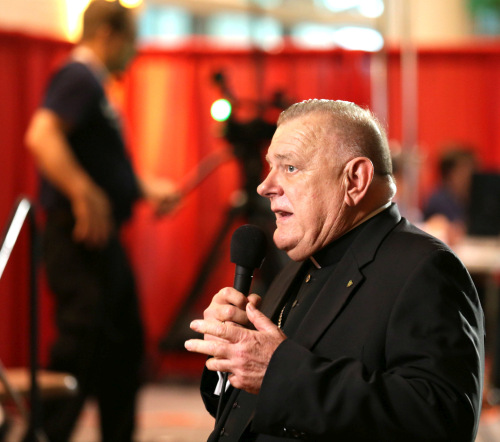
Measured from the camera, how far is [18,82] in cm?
445

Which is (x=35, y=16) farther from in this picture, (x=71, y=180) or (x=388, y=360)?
(x=388, y=360)

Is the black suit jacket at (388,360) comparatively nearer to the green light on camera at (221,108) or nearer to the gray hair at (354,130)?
the gray hair at (354,130)

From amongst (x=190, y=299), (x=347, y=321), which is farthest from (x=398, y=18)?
(x=347, y=321)

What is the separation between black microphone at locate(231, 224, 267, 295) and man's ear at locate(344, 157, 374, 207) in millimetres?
167

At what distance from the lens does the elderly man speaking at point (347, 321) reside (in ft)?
3.63

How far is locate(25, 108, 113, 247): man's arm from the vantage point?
8.30 feet

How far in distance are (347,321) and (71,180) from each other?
153 cm

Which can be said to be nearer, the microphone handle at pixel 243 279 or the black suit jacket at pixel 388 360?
the black suit jacket at pixel 388 360

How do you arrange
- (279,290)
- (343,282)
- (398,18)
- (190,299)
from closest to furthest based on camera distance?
(343,282) → (279,290) → (190,299) → (398,18)

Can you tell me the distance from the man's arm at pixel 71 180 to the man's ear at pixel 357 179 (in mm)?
1397

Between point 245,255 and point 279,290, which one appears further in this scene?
point 279,290

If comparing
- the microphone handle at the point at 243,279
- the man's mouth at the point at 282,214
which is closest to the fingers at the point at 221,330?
the microphone handle at the point at 243,279

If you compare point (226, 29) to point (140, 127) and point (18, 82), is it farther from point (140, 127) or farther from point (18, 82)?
point (18, 82)

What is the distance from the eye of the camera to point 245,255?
4.31ft
